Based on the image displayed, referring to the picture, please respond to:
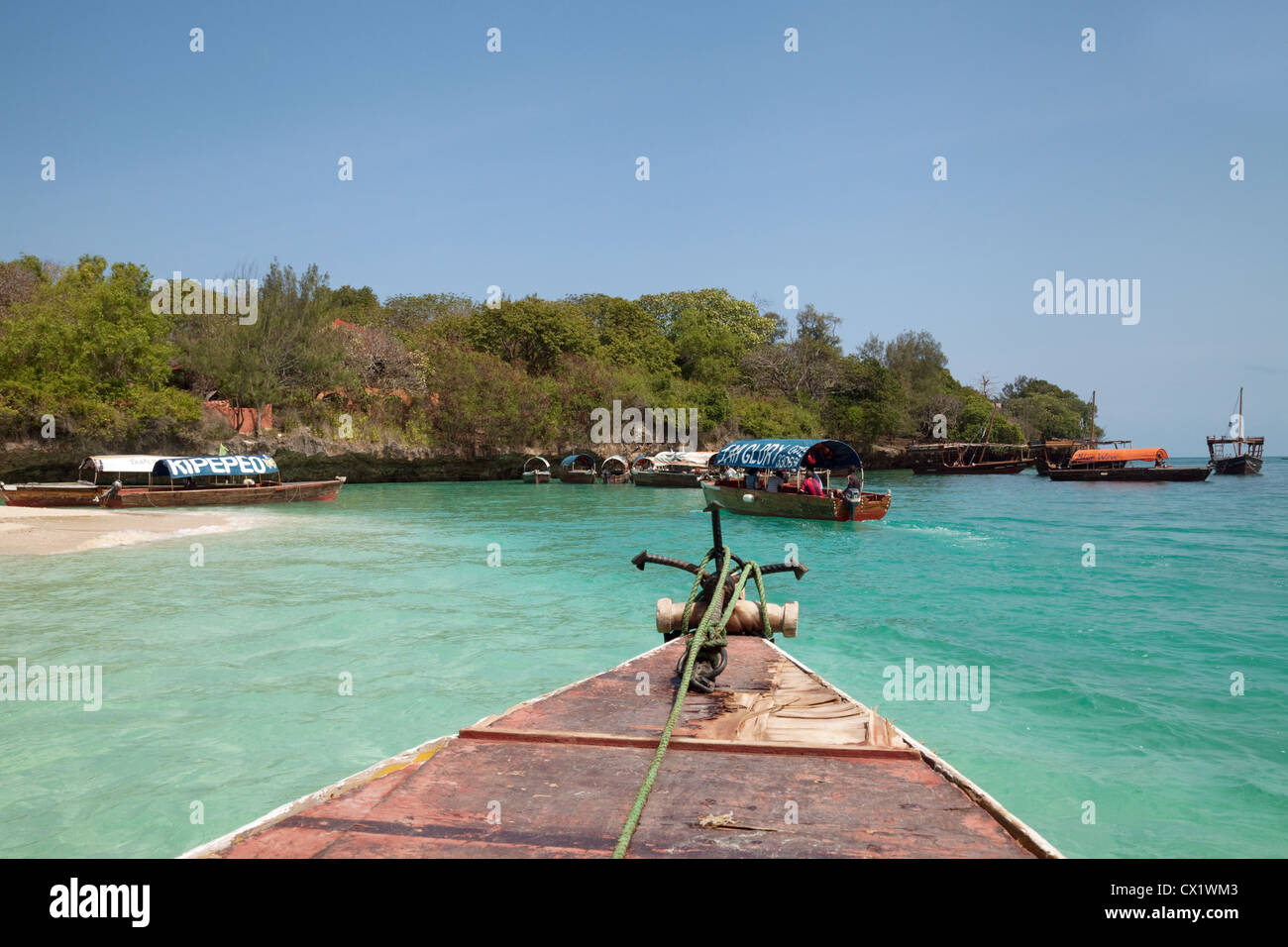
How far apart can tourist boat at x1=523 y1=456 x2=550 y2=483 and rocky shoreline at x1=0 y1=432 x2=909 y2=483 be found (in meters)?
1.80

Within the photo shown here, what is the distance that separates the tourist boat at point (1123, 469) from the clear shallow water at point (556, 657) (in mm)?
37558

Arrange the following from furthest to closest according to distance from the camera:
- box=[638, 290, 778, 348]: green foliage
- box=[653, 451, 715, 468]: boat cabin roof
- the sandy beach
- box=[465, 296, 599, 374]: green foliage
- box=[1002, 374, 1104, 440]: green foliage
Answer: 1. box=[1002, 374, 1104, 440]: green foliage
2. box=[638, 290, 778, 348]: green foliage
3. box=[465, 296, 599, 374]: green foliage
4. box=[653, 451, 715, 468]: boat cabin roof
5. the sandy beach

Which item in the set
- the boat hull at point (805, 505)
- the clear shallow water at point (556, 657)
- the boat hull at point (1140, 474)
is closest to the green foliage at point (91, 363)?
the clear shallow water at point (556, 657)

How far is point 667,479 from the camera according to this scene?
46.3 meters

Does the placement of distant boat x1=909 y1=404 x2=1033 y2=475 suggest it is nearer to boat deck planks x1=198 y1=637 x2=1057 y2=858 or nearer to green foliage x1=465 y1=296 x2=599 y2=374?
green foliage x1=465 y1=296 x2=599 y2=374

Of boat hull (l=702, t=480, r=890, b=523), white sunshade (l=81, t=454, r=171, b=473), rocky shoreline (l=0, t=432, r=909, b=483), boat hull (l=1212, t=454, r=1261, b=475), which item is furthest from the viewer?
boat hull (l=1212, t=454, r=1261, b=475)

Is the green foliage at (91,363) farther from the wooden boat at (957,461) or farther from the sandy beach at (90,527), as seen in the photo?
the wooden boat at (957,461)

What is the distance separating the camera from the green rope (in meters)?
2.51

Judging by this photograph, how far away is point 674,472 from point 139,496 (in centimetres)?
2719

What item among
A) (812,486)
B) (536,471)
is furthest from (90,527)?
(536,471)

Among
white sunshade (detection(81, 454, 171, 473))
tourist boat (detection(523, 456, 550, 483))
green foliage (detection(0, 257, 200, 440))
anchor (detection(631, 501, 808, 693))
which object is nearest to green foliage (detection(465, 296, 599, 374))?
tourist boat (detection(523, 456, 550, 483))

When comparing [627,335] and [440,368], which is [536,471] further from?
[627,335]
